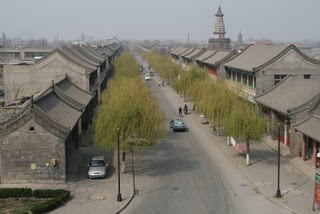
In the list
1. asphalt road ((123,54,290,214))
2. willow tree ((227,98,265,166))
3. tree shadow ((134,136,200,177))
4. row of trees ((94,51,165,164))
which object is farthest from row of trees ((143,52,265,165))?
row of trees ((94,51,165,164))

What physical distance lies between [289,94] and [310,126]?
7.70 m

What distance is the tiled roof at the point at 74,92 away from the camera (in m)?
40.6

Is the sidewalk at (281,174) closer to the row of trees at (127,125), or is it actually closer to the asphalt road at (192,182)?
the asphalt road at (192,182)

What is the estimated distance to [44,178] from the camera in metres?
28.5

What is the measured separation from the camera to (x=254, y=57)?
53156mm

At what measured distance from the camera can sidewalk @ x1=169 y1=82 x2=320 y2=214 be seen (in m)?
25.6

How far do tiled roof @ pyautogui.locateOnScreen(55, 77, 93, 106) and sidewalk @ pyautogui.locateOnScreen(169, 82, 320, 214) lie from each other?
40.9ft

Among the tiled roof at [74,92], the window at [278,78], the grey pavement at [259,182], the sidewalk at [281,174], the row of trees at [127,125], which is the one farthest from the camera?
the window at [278,78]

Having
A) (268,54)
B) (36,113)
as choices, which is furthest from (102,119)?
(268,54)

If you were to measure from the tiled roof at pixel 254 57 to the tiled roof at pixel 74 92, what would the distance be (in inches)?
636

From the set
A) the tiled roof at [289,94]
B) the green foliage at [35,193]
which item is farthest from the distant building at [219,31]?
the green foliage at [35,193]

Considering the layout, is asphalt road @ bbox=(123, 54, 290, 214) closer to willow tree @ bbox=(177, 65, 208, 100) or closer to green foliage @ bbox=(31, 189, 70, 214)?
green foliage @ bbox=(31, 189, 70, 214)

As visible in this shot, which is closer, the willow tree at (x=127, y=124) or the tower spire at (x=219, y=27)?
the willow tree at (x=127, y=124)

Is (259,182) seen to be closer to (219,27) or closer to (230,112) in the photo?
(230,112)
